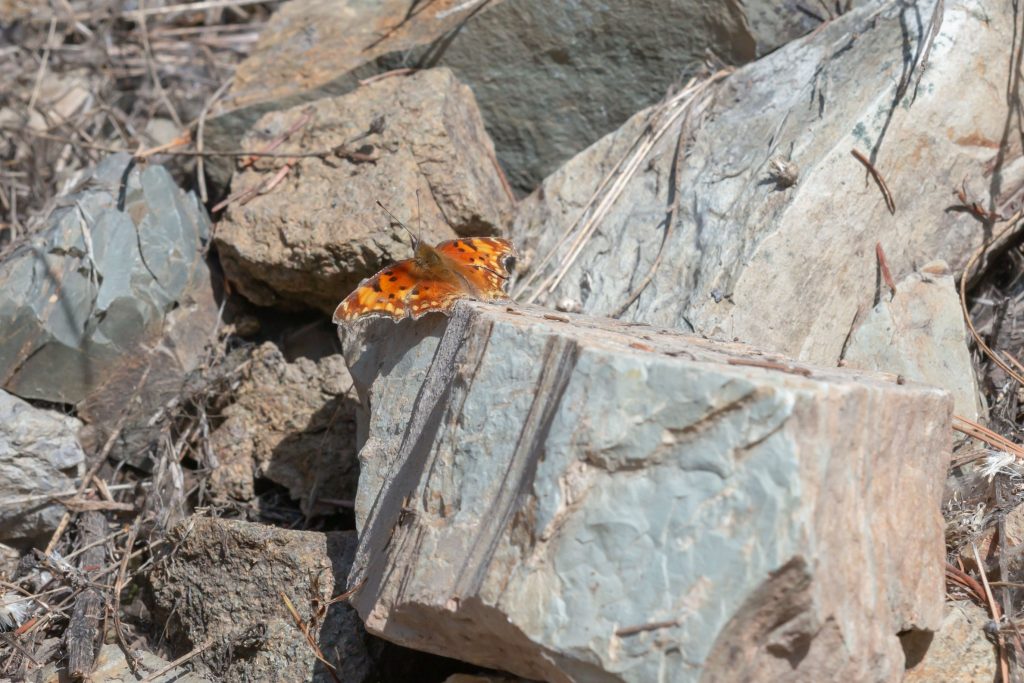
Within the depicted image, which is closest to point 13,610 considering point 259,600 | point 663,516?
point 259,600

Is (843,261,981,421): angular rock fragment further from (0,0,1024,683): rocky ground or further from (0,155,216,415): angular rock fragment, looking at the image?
(0,155,216,415): angular rock fragment

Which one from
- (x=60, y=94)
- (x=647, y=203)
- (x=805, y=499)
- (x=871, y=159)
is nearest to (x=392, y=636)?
(x=805, y=499)

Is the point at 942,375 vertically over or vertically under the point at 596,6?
under

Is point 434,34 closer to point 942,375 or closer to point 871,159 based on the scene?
point 871,159

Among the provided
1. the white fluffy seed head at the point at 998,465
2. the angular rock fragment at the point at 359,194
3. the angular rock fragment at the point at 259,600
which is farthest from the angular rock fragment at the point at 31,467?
the white fluffy seed head at the point at 998,465

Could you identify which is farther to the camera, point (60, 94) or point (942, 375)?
point (60, 94)

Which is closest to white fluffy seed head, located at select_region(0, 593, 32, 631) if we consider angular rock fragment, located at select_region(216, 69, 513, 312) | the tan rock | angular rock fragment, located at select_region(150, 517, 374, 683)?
angular rock fragment, located at select_region(150, 517, 374, 683)

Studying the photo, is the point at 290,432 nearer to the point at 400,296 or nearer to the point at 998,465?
the point at 400,296
